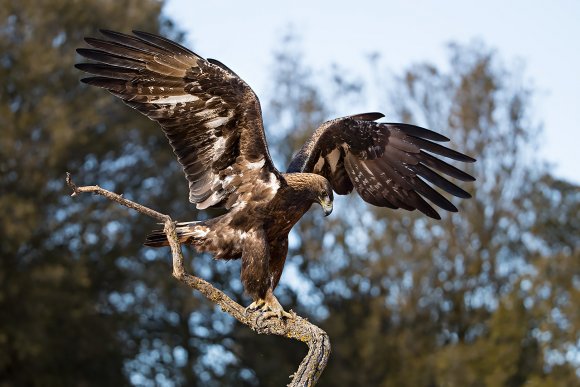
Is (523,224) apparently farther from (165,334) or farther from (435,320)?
(165,334)

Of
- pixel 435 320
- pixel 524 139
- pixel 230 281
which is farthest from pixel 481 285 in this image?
pixel 230 281

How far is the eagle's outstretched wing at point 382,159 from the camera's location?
1059cm

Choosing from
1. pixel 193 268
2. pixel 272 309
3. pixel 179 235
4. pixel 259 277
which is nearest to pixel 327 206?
pixel 259 277

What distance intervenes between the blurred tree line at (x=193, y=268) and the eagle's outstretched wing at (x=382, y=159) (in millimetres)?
16246

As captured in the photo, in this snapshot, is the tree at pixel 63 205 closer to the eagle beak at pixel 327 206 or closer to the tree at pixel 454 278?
the tree at pixel 454 278

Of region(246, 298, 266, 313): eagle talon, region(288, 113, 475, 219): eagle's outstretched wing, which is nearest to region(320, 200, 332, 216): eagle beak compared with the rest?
region(246, 298, 266, 313): eagle talon

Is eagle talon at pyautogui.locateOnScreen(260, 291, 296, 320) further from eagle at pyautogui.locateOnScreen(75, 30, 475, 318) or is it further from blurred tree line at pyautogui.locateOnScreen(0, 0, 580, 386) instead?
blurred tree line at pyautogui.locateOnScreen(0, 0, 580, 386)

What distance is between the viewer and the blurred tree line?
2709 cm


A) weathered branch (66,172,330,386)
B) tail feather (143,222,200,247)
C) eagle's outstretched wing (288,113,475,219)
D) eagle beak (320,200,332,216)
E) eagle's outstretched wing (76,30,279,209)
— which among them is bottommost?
weathered branch (66,172,330,386)

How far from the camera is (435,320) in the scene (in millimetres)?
30906

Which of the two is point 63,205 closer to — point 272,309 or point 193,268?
point 193,268

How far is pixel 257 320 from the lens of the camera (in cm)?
834

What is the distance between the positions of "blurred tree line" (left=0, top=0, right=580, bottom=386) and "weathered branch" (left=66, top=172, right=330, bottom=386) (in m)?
18.2

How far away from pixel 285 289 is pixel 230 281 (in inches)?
60.7
